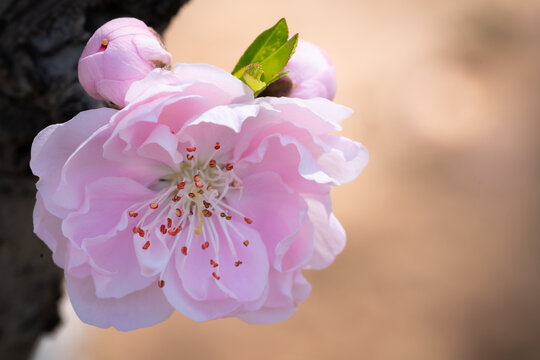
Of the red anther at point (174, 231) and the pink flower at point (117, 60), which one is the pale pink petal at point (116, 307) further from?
the pink flower at point (117, 60)

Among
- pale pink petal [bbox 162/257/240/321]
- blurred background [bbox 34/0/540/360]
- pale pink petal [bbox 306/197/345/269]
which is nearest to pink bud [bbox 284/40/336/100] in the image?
pale pink petal [bbox 306/197/345/269]

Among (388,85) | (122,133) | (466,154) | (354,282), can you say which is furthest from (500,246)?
(122,133)

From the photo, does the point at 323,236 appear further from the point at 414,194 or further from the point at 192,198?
the point at 414,194

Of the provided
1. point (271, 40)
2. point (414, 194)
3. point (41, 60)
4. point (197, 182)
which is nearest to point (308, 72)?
point (271, 40)

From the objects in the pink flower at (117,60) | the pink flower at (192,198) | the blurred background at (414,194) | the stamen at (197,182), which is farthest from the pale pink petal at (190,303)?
the blurred background at (414,194)

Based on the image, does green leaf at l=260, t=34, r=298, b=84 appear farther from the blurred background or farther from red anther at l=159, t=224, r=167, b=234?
the blurred background

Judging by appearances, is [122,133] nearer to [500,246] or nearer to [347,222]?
[347,222]
